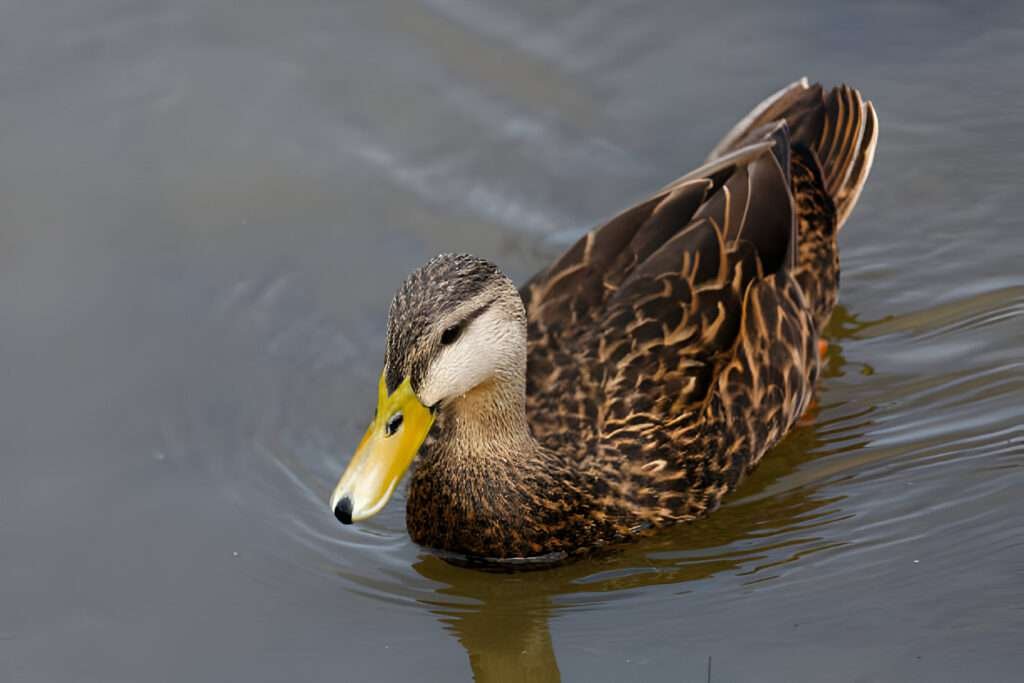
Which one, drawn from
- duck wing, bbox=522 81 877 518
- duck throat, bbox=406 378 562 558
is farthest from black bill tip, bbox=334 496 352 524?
duck wing, bbox=522 81 877 518

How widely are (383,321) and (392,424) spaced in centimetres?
211

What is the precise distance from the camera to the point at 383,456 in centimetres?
589

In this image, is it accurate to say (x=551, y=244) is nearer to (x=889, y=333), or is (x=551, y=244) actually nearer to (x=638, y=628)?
(x=889, y=333)

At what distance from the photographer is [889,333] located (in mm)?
7973

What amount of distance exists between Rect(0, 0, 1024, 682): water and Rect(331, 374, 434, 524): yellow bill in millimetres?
669

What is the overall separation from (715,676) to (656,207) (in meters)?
2.21

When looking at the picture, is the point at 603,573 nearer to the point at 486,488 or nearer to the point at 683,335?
the point at 486,488

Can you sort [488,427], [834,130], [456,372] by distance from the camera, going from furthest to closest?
[834,130] → [488,427] → [456,372]

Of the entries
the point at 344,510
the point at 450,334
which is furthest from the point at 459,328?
the point at 344,510

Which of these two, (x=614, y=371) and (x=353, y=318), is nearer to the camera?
(x=614, y=371)

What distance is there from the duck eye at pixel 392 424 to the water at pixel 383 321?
2.80 feet

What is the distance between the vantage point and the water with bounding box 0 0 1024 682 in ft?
20.4

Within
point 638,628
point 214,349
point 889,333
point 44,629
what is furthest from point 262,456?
point 889,333

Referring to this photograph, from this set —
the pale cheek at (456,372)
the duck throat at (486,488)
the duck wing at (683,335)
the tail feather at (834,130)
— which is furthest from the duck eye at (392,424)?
the tail feather at (834,130)
